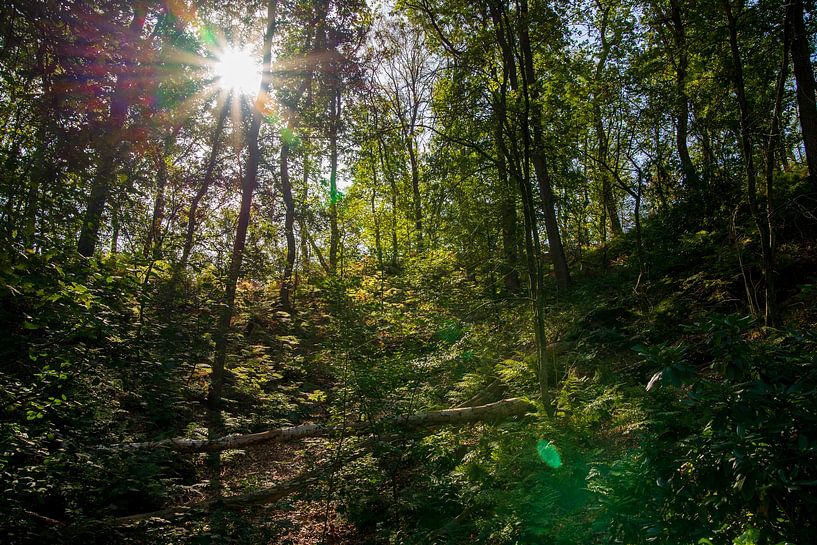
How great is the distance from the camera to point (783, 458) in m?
2.01

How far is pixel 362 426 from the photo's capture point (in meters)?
6.53

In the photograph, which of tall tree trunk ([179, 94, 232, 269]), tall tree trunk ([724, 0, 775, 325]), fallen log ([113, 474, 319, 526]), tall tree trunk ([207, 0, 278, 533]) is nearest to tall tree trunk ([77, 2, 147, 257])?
tall tree trunk ([207, 0, 278, 533])

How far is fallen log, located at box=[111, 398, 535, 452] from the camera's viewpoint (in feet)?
21.3

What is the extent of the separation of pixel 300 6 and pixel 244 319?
7685 millimetres

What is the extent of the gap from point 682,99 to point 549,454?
6.42m

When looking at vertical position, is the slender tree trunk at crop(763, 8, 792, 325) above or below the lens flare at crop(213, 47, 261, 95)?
below

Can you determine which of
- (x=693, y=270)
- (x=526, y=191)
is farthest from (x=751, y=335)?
(x=526, y=191)

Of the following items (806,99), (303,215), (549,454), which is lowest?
(549,454)

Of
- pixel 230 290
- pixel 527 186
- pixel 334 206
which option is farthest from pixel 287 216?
pixel 527 186

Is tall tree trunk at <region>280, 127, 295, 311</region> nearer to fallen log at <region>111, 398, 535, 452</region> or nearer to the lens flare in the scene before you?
the lens flare

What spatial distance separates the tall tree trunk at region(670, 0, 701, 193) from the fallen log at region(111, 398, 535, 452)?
573cm

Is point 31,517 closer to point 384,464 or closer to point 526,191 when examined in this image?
point 384,464

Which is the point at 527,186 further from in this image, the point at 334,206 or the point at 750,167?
the point at 334,206

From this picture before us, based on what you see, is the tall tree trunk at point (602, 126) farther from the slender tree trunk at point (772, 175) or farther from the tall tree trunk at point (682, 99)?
the slender tree trunk at point (772, 175)
